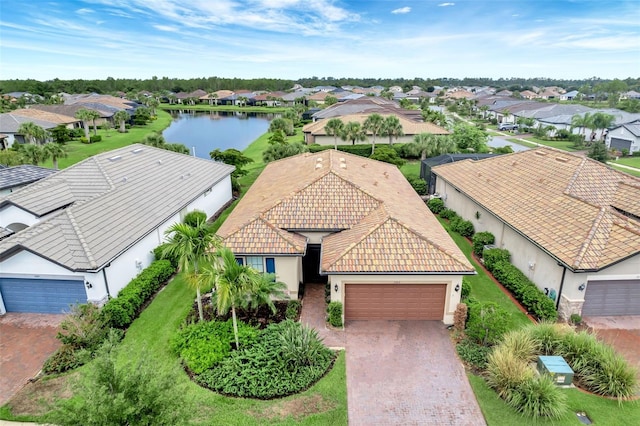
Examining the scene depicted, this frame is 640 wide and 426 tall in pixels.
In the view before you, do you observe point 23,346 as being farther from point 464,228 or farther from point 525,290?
point 464,228

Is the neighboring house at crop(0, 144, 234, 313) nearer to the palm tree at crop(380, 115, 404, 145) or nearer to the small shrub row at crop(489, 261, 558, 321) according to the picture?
the small shrub row at crop(489, 261, 558, 321)

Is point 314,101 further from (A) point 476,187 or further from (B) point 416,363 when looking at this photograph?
(B) point 416,363

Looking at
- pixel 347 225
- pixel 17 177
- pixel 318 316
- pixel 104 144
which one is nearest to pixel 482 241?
pixel 347 225

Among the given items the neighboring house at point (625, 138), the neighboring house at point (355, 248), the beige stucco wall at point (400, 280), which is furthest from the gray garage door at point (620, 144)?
the beige stucco wall at point (400, 280)

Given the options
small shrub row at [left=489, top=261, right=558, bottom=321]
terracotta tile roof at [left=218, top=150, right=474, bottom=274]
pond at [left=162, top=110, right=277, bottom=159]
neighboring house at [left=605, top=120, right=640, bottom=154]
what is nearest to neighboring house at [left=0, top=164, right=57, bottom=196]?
terracotta tile roof at [left=218, top=150, right=474, bottom=274]

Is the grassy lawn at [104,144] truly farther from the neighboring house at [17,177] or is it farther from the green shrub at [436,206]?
the green shrub at [436,206]

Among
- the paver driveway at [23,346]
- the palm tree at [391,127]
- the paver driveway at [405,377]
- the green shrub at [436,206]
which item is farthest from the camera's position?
the palm tree at [391,127]

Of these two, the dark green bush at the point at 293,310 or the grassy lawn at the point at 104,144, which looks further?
the grassy lawn at the point at 104,144
